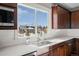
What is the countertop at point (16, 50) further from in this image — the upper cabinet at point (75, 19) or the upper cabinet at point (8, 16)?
the upper cabinet at point (75, 19)

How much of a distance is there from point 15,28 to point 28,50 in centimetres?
27

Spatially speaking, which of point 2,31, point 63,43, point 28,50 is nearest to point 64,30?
point 63,43

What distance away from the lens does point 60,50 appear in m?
1.16

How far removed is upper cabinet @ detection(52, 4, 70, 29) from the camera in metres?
1.19

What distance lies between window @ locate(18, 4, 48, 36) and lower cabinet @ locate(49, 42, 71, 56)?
210mm

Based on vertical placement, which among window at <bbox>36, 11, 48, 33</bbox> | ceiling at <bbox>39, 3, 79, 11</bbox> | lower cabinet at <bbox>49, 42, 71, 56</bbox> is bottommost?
lower cabinet at <bbox>49, 42, 71, 56</bbox>

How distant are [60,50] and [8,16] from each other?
66 centimetres

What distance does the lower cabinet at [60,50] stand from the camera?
1.16m

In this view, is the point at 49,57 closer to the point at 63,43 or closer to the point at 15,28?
the point at 63,43

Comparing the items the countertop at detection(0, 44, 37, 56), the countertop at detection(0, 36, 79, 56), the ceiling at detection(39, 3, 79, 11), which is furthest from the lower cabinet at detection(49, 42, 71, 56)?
the ceiling at detection(39, 3, 79, 11)

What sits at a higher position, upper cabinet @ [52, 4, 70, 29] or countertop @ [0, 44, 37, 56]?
upper cabinet @ [52, 4, 70, 29]

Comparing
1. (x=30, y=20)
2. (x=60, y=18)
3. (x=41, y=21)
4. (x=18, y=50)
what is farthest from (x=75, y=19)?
(x=18, y=50)

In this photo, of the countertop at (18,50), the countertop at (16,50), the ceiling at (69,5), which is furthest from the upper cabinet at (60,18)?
the countertop at (16,50)

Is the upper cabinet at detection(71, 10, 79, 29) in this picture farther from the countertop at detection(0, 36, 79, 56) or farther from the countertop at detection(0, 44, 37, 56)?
the countertop at detection(0, 44, 37, 56)
